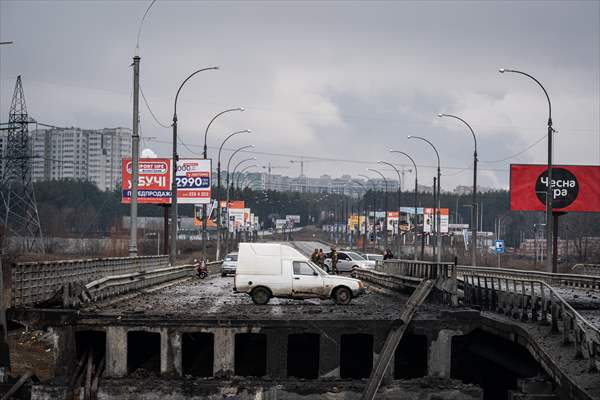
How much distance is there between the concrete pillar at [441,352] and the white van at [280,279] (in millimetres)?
7041

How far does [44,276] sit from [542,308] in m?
12.2

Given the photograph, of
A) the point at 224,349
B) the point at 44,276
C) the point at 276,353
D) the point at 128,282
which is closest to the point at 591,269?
the point at 128,282

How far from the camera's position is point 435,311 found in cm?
2620

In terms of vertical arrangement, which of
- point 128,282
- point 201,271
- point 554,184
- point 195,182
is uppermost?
point 554,184

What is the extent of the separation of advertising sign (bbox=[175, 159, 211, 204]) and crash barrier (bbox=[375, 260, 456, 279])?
12894 mm

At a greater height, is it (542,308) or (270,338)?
(542,308)

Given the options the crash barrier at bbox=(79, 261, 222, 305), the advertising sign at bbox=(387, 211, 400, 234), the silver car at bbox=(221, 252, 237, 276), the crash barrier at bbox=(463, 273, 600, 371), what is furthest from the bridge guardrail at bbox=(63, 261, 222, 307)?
the advertising sign at bbox=(387, 211, 400, 234)

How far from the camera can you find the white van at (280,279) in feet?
98.2

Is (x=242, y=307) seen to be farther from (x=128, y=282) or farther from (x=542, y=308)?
(x=542, y=308)

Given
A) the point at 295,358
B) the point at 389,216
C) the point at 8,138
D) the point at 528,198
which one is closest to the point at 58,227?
the point at 389,216

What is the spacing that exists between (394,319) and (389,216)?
9696 centimetres

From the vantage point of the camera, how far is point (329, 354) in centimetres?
2322

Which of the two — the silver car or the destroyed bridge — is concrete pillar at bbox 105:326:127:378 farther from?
the silver car

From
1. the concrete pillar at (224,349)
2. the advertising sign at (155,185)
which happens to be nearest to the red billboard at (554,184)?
the advertising sign at (155,185)
